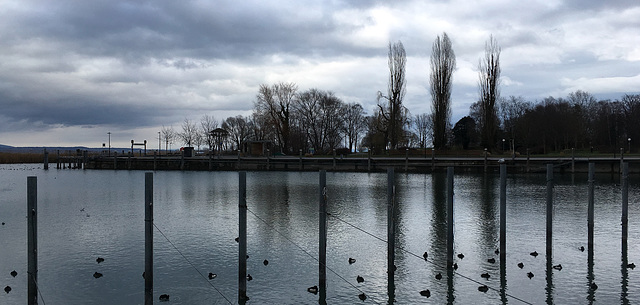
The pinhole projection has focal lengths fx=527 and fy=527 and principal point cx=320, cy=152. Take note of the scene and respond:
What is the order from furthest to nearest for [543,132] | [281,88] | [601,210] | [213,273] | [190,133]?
[190,133] < [281,88] < [543,132] < [601,210] < [213,273]

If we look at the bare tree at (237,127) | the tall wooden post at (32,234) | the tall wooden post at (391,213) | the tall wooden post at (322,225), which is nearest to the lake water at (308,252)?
the tall wooden post at (322,225)

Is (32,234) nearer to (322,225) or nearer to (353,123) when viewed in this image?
(322,225)

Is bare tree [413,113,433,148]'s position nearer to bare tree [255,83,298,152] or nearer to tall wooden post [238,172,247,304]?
bare tree [255,83,298,152]

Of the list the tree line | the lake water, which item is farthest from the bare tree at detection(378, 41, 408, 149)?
the lake water

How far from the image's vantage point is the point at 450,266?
42.2 feet

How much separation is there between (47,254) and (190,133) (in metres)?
111

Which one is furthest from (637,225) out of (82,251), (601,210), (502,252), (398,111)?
(398,111)

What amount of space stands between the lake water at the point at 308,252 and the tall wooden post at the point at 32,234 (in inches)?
41.7

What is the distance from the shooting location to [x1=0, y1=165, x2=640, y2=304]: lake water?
11.3 meters

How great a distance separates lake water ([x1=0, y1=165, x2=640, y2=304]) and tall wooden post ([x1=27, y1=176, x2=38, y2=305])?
1060mm

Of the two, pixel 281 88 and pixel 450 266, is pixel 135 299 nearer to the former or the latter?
pixel 450 266

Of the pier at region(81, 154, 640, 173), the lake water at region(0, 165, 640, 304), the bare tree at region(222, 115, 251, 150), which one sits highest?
the bare tree at region(222, 115, 251, 150)

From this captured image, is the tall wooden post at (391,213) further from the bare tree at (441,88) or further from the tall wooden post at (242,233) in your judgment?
the bare tree at (441,88)

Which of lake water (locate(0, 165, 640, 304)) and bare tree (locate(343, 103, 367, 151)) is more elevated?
bare tree (locate(343, 103, 367, 151))
